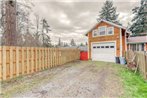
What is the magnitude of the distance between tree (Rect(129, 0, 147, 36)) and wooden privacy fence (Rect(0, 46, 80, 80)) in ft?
97.8

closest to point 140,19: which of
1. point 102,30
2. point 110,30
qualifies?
point 102,30

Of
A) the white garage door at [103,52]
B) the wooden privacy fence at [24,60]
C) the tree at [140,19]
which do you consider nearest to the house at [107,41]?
the white garage door at [103,52]

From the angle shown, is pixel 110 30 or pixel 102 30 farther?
pixel 102 30

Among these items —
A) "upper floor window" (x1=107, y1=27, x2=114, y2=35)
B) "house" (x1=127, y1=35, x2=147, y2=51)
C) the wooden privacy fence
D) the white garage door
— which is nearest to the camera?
the wooden privacy fence

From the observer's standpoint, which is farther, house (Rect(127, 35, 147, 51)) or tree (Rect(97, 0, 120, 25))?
tree (Rect(97, 0, 120, 25))

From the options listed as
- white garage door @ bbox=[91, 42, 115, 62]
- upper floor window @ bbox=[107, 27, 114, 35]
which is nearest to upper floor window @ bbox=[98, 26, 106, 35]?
upper floor window @ bbox=[107, 27, 114, 35]

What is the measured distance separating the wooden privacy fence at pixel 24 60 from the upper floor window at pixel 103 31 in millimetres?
8292

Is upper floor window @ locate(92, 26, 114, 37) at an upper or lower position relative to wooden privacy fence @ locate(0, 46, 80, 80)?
upper

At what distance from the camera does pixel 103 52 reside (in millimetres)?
19016

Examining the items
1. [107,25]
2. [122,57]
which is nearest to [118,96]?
[122,57]

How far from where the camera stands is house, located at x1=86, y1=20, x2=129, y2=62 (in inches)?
689

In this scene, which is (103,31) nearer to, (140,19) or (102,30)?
(102,30)

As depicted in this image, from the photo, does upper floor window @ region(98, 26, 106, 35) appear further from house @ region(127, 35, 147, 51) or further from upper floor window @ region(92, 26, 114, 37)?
house @ region(127, 35, 147, 51)

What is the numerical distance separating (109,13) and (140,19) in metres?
9.59
